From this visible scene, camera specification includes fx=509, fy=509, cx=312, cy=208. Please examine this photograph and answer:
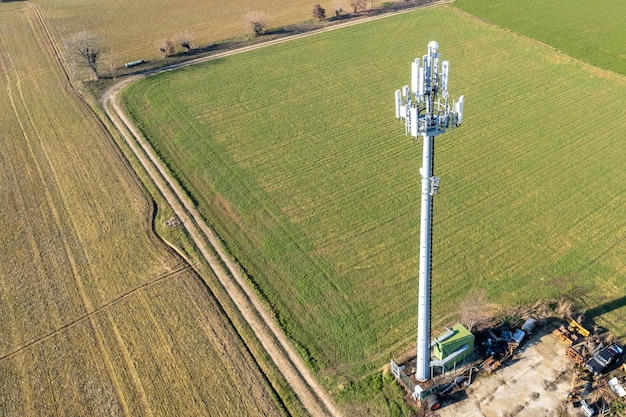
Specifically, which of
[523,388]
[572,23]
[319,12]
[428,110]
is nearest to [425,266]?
[428,110]

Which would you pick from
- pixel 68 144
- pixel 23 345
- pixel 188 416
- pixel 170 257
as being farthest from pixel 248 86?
pixel 188 416

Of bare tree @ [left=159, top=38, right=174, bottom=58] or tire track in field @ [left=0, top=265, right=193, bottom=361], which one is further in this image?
bare tree @ [left=159, top=38, right=174, bottom=58]

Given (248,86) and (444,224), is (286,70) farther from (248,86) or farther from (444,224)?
(444,224)

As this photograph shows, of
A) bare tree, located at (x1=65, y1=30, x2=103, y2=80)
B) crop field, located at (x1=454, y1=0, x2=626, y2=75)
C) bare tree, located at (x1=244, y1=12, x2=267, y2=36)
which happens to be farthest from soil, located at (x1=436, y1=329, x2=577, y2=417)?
bare tree, located at (x1=244, y1=12, x2=267, y2=36)

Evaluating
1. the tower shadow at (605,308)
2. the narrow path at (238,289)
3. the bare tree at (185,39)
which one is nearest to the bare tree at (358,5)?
the bare tree at (185,39)

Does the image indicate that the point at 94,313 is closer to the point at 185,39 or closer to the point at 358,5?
the point at 185,39

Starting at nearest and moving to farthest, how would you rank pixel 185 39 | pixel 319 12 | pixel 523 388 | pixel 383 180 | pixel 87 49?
pixel 523 388 → pixel 383 180 → pixel 87 49 → pixel 185 39 → pixel 319 12

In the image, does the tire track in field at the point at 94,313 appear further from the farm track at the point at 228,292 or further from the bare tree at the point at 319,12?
the bare tree at the point at 319,12

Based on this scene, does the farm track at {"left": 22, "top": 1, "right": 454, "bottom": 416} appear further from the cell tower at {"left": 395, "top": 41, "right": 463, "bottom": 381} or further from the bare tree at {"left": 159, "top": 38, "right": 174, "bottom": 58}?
the bare tree at {"left": 159, "top": 38, "right": 174, "bottom": 58}
